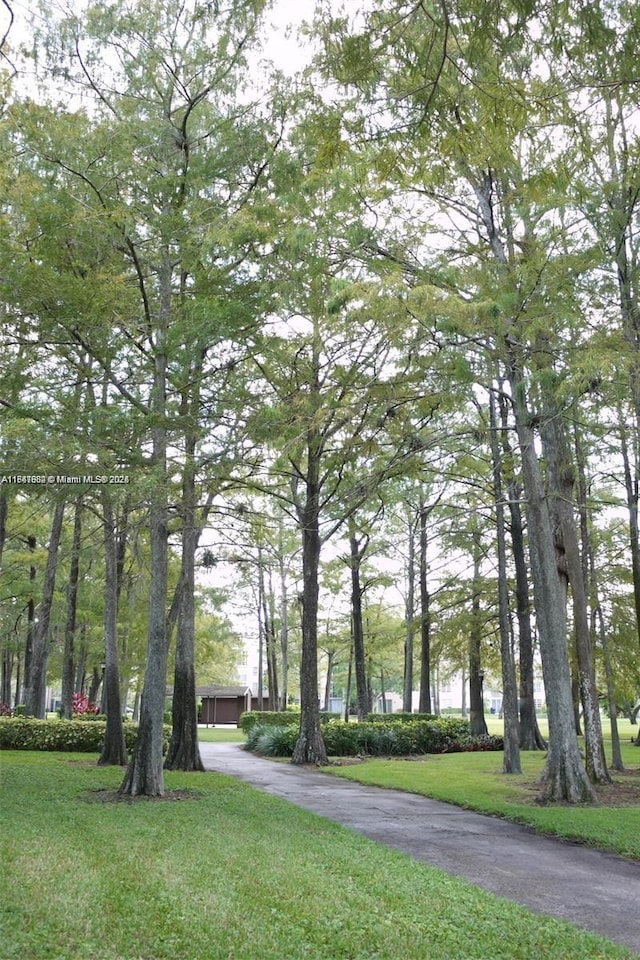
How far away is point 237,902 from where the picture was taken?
500 centimetres

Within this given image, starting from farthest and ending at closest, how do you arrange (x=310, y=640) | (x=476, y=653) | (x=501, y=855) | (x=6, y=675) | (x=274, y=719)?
(x=6, y=675) → (x=274, y=719) → (x=476, y=653) → (x=310, y=640) → (x=501, y=855)

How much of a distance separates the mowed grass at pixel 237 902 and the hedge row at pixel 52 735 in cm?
1156

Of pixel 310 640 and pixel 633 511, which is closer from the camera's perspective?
pixel 633 511

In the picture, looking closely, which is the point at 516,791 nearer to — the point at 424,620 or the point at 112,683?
the point at 112,683

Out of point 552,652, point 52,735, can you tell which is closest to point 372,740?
point 52,735

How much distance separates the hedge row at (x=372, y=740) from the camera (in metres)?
21.0

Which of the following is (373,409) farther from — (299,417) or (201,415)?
(201,415)

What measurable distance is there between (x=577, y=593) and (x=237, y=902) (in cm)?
1028

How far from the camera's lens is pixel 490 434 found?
1545 centimetres

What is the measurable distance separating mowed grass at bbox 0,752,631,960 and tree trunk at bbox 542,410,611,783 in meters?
7.16

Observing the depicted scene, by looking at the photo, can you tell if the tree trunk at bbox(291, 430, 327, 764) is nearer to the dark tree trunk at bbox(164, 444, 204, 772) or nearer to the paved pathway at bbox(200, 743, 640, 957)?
the dark tree trunk at bbox(164, 444, 204, 772)

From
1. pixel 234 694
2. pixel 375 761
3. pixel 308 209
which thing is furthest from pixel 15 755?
pixel 234 694

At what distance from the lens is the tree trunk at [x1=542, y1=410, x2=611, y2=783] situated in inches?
529

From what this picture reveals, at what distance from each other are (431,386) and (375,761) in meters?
11.7
